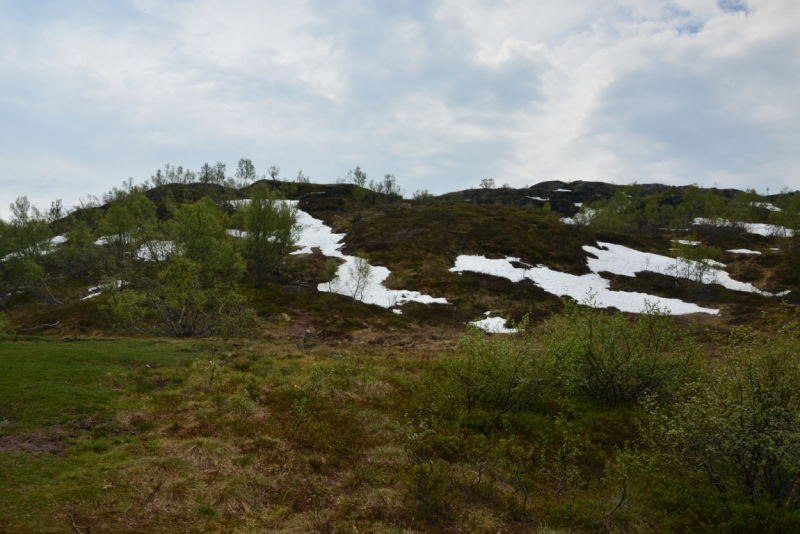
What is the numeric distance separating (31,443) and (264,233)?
49795mm

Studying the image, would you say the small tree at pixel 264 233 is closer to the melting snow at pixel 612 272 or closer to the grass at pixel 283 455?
the melting snow at pixel 612 272

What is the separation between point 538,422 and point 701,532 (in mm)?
6979

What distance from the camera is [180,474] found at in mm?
10523

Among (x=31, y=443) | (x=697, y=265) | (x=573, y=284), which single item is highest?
(x=697, y=265)

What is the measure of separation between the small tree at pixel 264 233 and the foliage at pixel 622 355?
1912 inches

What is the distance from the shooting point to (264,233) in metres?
59.0

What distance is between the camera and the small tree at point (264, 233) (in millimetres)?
58500

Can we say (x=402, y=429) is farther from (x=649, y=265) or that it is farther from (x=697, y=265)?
(x=649, y=265)

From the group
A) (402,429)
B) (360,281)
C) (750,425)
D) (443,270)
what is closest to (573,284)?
(443,270)

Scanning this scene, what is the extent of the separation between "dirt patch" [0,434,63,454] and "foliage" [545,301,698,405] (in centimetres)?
1742

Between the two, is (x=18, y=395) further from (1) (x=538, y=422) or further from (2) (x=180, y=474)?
(1) (x=538, y=422)

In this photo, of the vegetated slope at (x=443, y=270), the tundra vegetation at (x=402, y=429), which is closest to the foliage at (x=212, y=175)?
the vegetated slope at (x=443, y=270)

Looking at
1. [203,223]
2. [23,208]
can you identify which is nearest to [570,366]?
[203,223]

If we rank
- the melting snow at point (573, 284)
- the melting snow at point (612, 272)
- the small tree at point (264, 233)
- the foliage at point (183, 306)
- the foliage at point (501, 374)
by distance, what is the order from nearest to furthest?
the foliage at point (501, 374) < the foliage at point (183, 306) < the melting snow at point (573, 284) < the melting snow at point (612, 272) < the small tree at point (264, 233)
